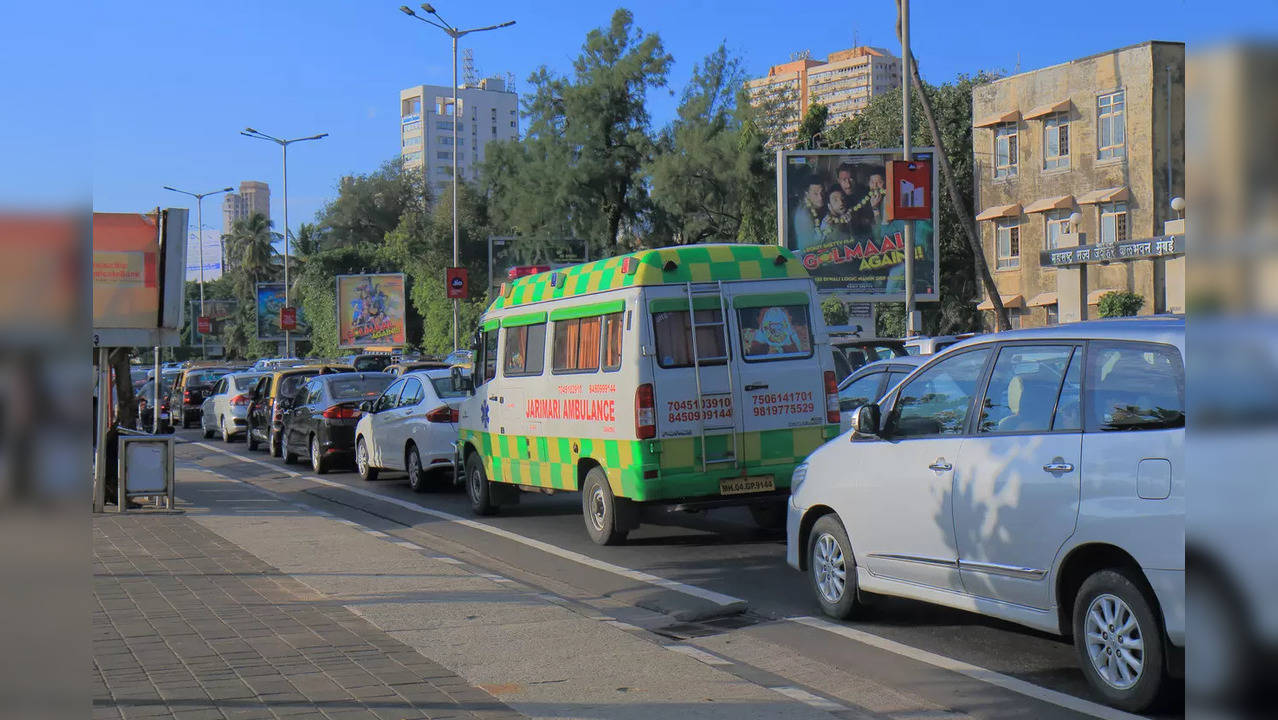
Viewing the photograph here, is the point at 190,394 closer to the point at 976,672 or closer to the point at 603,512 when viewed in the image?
the point at 603,512

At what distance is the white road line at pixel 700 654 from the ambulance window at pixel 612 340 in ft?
13.3

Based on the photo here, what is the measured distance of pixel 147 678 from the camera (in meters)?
6.22

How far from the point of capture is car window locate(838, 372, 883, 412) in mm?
14539

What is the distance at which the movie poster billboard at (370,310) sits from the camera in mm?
57219

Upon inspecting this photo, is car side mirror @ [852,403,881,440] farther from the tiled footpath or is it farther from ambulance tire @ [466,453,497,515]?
ambulance tire @ [466,453,497,515]

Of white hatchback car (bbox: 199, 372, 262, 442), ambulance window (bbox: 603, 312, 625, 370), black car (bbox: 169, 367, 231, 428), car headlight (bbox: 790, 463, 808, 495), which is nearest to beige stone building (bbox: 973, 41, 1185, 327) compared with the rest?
white hatchback car (bbox: 199, 372, 262, 442)

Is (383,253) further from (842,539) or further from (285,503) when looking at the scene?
(842,539)

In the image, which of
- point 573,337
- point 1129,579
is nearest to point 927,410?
point 1129,579

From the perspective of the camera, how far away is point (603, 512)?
37.7ft

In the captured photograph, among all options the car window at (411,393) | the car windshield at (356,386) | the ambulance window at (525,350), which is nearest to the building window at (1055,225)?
the car windshield at (356,386)

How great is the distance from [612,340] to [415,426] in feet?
21.2

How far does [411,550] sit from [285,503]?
16.8ft

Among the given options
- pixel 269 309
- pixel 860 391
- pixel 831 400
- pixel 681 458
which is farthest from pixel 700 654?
pixel 269 309

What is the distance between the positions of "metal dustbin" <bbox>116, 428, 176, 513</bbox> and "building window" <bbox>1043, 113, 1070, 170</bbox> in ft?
121
